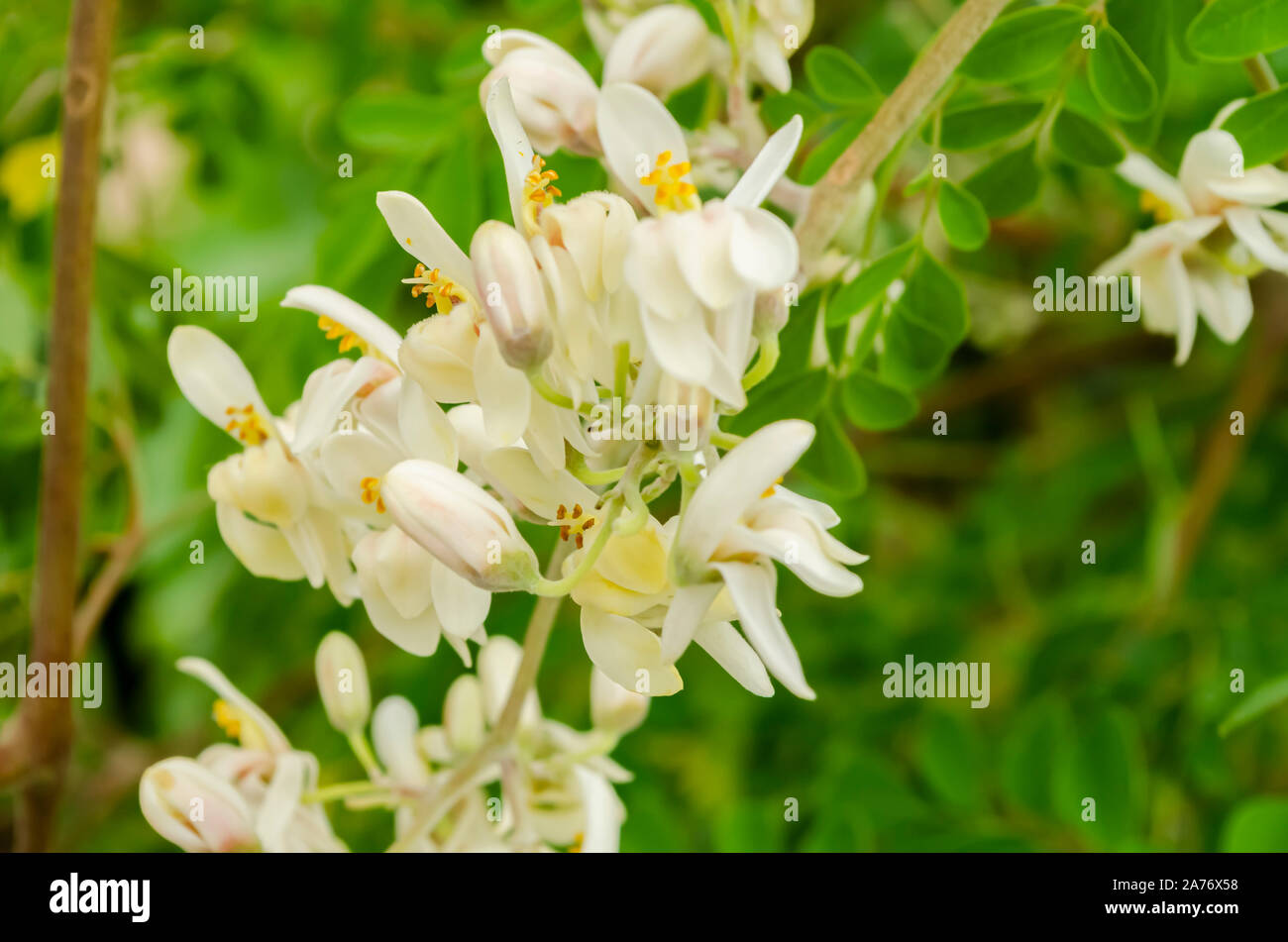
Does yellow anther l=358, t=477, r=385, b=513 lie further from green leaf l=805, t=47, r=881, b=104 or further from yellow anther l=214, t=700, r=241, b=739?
green leaf l=805, t=47, r=881, b=104

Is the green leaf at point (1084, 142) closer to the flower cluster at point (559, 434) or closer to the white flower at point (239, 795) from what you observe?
the flower cluster at point (559, 434)

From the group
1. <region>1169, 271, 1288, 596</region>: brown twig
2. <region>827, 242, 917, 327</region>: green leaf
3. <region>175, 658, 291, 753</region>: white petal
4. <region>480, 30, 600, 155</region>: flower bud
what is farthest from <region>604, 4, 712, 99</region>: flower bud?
<region>1169, 271, 1288, 596</region>: brown twig

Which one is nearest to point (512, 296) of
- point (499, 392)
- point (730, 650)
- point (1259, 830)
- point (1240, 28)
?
point (499, 392)

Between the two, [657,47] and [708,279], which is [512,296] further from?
[657,47]

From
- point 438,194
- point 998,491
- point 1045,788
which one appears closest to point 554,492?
point 438,194

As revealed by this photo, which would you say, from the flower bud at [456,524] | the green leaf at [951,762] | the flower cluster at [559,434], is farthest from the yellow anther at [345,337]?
the green leaf at [951,762]

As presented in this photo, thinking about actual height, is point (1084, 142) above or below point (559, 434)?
above
